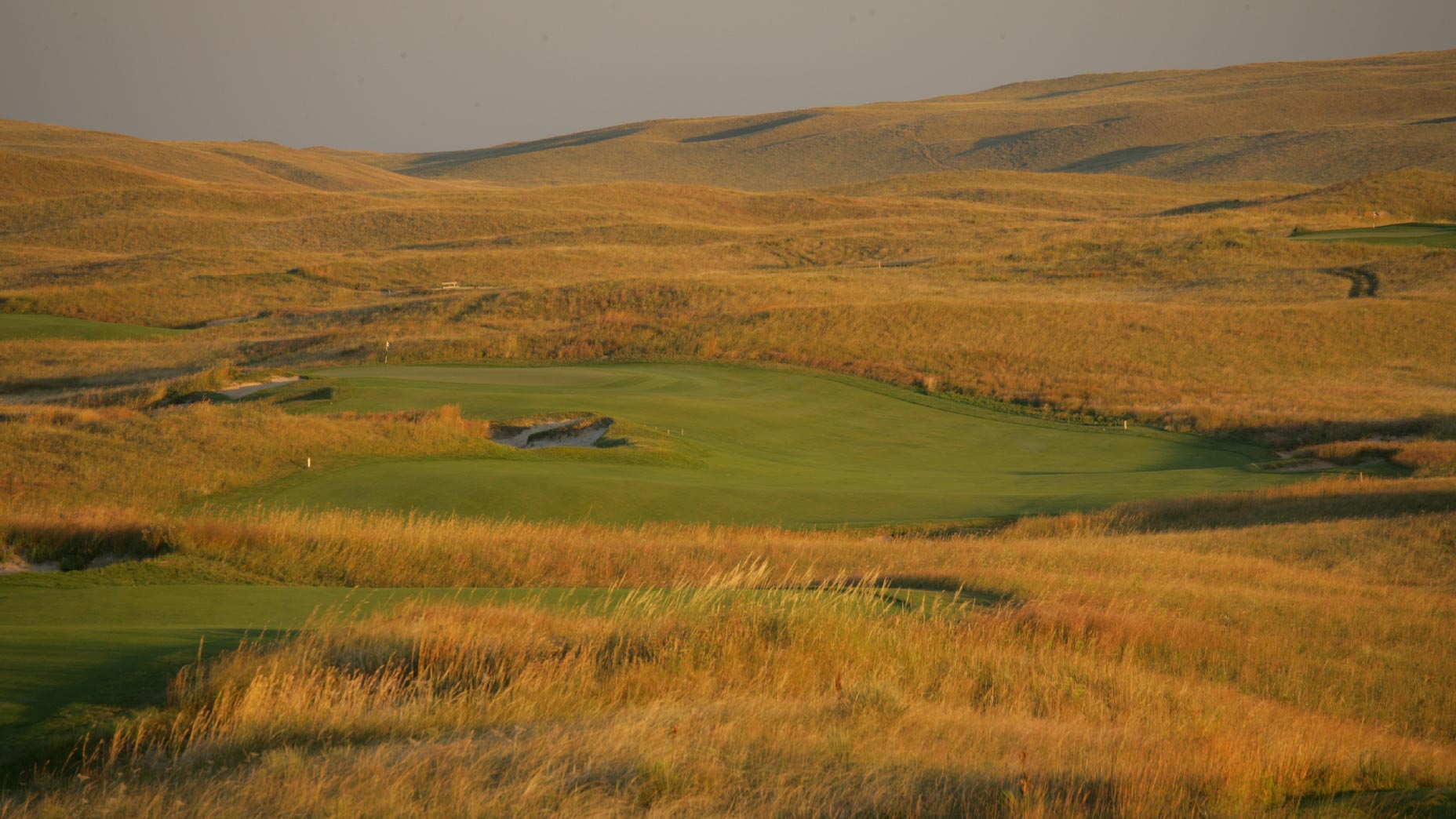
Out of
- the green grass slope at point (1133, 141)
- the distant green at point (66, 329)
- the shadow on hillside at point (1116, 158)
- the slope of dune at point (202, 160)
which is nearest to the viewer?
the distant green at point (66, 329)

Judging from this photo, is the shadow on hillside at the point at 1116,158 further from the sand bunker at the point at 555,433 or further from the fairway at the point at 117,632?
the fairway at the point at 117,632

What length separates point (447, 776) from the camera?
17.0 feet

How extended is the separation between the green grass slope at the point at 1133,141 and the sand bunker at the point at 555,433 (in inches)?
4899

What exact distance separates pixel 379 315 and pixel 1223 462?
32.8 meters

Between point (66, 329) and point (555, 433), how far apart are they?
96.7ft

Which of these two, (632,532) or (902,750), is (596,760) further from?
(632,532)

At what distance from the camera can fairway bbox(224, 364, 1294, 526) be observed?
57.0ft

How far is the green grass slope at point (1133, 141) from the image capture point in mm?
134375

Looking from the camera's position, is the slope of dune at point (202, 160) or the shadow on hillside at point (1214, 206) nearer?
the shadow on hillside at point (1214, 206)

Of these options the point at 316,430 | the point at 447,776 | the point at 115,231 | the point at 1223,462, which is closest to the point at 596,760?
the point at 447,776

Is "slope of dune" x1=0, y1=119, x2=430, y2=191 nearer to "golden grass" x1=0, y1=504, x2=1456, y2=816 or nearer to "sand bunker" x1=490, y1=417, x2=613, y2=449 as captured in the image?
"sand bunker" x1=490, y1=417, x2=613, y2=449

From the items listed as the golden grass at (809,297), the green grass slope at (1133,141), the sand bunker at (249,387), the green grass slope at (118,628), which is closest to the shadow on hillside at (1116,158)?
the green grass slope at (1133,141)

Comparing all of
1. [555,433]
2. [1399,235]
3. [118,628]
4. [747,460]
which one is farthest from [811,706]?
[1399,235]

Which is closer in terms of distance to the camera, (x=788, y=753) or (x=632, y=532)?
(x=788, y=753)
